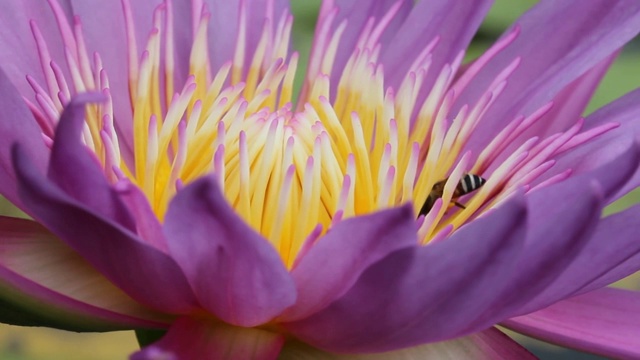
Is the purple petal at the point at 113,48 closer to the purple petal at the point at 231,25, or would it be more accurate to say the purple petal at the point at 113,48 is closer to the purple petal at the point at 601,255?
the purple petal at the point at 231,25

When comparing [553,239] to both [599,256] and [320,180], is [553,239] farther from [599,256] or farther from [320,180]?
[320,180]

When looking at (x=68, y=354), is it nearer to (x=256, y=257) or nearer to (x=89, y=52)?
(x=89, y=52)

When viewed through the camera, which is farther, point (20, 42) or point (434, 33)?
point (434, 33)

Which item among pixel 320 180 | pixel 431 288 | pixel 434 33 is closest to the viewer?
pixel 431 288

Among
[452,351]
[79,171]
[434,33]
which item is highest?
[434,33]

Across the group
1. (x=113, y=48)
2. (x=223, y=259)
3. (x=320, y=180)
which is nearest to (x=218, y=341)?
(x=223, y=259)

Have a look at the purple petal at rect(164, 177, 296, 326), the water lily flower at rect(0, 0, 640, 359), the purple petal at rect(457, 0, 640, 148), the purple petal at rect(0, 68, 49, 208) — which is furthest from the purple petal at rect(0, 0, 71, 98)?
the purple petal at rect(457, 0, 640, 148)

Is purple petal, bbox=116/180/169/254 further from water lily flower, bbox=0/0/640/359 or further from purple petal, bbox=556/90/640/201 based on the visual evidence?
purple petal, bbox=556/90/640/201
